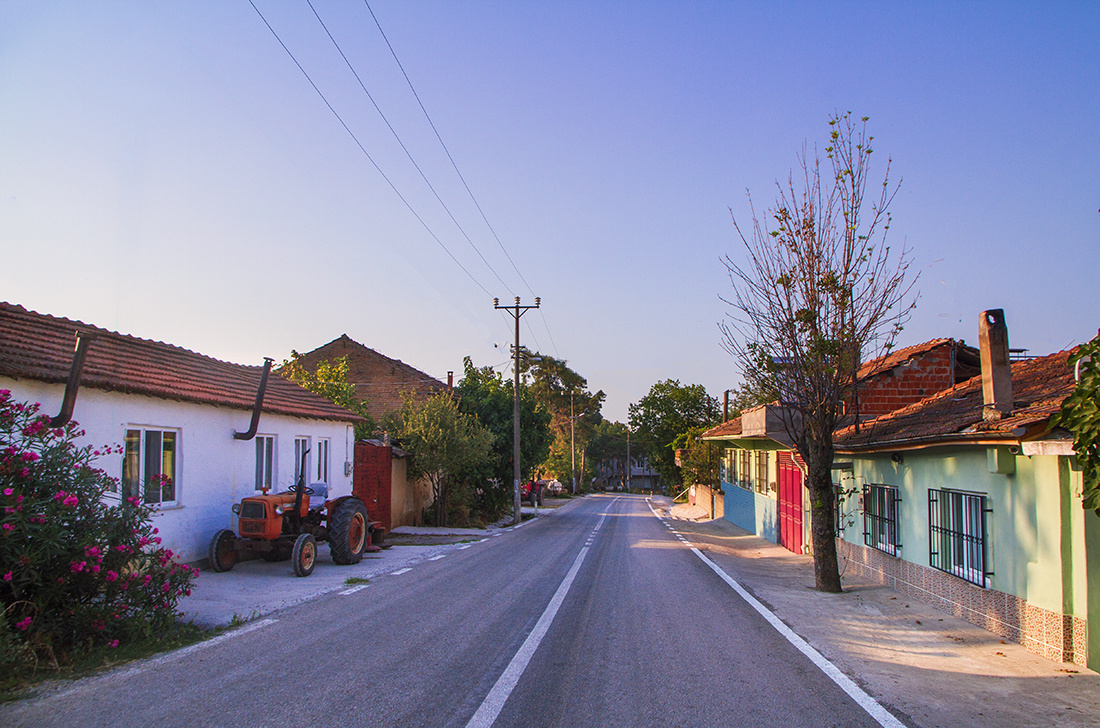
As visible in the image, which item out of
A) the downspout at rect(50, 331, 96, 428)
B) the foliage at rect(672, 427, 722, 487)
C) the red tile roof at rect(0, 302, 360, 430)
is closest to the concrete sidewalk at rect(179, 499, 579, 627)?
the downspout at rect(50, 331, 96, 428)

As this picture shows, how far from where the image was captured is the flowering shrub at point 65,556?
6375 mm

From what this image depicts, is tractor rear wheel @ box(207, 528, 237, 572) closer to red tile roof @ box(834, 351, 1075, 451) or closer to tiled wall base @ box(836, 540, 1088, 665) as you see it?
red tile roof @ box(834, 351, 1075, 451)

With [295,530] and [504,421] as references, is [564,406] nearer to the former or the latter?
[504,421]

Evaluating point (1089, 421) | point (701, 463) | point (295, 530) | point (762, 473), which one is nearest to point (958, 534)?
point (1089, 421)

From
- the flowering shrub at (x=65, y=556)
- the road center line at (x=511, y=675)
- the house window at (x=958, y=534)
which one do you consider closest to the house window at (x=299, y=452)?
the road center line at (x=511, y=675)

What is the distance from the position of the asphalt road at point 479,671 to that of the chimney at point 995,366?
146 inches

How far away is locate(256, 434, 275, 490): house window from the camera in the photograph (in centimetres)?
1590

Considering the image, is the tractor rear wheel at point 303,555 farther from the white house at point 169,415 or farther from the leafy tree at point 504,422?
the leafy tree at point 504,422

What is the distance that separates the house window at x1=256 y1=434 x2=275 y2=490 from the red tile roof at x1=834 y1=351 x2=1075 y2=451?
11.9m

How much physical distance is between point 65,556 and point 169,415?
21.4 ft

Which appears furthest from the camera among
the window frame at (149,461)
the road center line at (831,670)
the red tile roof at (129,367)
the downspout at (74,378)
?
the window frame at (149,461)

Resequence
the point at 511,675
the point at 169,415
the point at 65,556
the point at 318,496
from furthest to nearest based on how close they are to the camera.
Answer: the point at 318,496
the point at 169,415
the point at 65,556
the point at 511,675

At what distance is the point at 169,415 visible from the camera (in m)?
12.8

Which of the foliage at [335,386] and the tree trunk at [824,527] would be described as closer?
the tree trunk at [824,527]
